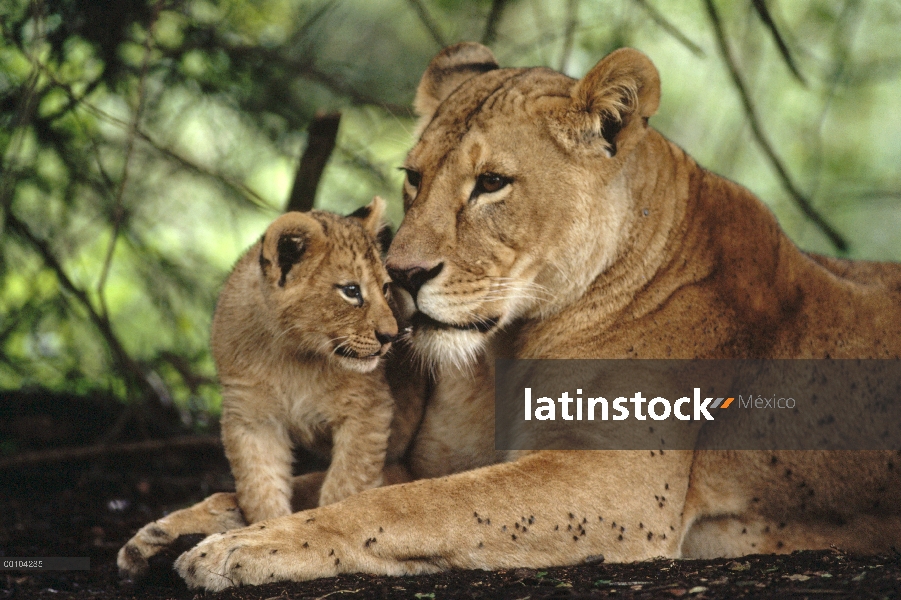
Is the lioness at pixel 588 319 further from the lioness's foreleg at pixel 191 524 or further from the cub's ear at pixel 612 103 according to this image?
the lioness's foreleg at pixel 191 524

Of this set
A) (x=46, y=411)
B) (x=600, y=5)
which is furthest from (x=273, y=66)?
(x=46, y=411)

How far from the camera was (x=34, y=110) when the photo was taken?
4.52 meters

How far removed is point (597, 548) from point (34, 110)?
3.23 m

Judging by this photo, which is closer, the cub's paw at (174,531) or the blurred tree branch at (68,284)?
the cub's paw at (174,531)

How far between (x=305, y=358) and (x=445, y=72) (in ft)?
4.10

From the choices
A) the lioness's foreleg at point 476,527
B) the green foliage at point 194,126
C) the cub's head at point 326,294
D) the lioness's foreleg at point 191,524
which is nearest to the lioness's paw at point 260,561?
the lioness's foreleg at point 476,527

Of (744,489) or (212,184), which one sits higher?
(212,184)

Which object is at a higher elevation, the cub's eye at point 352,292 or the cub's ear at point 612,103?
the cub's ear at point 612,103

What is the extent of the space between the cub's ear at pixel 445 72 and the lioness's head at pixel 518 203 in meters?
0.52

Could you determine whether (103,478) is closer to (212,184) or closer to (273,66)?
(212,184)

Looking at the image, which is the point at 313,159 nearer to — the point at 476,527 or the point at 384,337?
the point at 384,337

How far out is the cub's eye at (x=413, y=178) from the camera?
3.35 meters

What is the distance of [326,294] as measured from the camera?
3309 millimetres

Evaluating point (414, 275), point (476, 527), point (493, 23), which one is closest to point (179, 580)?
point (476, 527)
